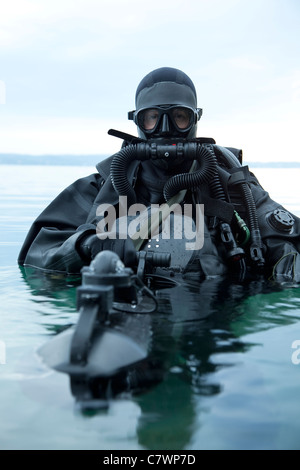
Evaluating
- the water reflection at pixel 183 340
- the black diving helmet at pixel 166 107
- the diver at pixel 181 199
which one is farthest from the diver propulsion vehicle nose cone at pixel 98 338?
the black diving helmet at pixel 166 107

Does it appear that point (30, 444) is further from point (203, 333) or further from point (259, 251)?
point (259, 251)

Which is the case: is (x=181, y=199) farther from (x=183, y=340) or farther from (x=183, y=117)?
(x=183, y=340)

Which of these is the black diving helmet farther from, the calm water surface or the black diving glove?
the calm water surface

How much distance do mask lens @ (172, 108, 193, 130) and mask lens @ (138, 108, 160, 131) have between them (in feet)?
0.45

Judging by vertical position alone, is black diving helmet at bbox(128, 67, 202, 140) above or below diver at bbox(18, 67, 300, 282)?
above

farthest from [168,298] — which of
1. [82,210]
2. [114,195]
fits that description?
[82,210]

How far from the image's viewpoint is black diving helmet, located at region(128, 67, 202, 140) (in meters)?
3.52

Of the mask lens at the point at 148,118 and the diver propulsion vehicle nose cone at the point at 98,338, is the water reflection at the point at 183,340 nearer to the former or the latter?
the diver propulsion vehicle nose cone at the point at 98,338

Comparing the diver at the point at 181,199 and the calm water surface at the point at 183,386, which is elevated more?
the diver at the point at 181,199

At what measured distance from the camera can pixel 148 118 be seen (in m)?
3.65

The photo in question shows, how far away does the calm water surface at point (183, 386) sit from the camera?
57.2 inches

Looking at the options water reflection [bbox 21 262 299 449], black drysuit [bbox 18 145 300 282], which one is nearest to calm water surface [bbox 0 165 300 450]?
water reflection [bbox 21 262 299 449]

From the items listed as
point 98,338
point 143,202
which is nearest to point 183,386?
point 98,338
